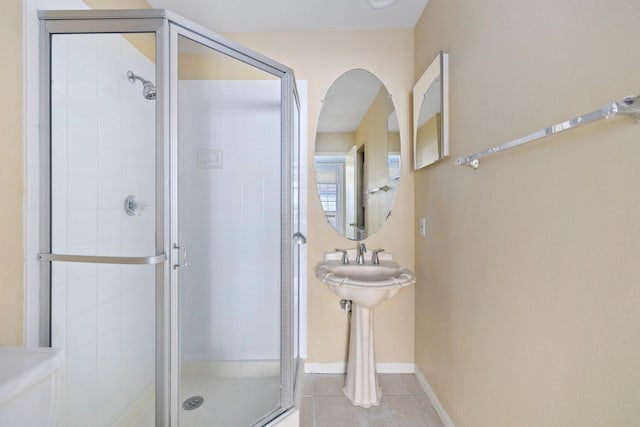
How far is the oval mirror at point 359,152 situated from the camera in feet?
6.75

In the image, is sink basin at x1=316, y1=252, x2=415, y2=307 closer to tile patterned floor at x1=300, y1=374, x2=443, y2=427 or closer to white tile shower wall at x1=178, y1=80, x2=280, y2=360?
white tile shower wall at x1=178, y1=80, x2=280, y2=360

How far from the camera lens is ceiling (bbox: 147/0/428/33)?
1817 mm

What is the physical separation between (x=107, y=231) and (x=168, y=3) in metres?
1.53

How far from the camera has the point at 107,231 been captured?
4.23 ft

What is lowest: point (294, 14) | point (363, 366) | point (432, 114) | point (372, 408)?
point (372, 408)

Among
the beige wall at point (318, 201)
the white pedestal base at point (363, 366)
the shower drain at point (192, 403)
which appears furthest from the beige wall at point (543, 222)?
the shower drain at point (192, 403)

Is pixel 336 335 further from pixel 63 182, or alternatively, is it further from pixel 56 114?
pixel 56 114

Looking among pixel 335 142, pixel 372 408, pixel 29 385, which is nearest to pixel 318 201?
pixel 335 142

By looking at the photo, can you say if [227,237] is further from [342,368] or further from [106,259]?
[342,368]

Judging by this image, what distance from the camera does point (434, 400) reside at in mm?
1697

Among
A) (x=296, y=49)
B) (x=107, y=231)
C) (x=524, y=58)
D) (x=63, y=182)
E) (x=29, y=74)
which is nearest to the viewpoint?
(x=524, y=58)

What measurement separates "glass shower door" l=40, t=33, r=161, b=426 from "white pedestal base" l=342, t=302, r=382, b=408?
108cm

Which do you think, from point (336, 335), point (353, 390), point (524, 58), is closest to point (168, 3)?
point (524, 58)

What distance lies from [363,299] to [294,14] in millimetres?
1855
